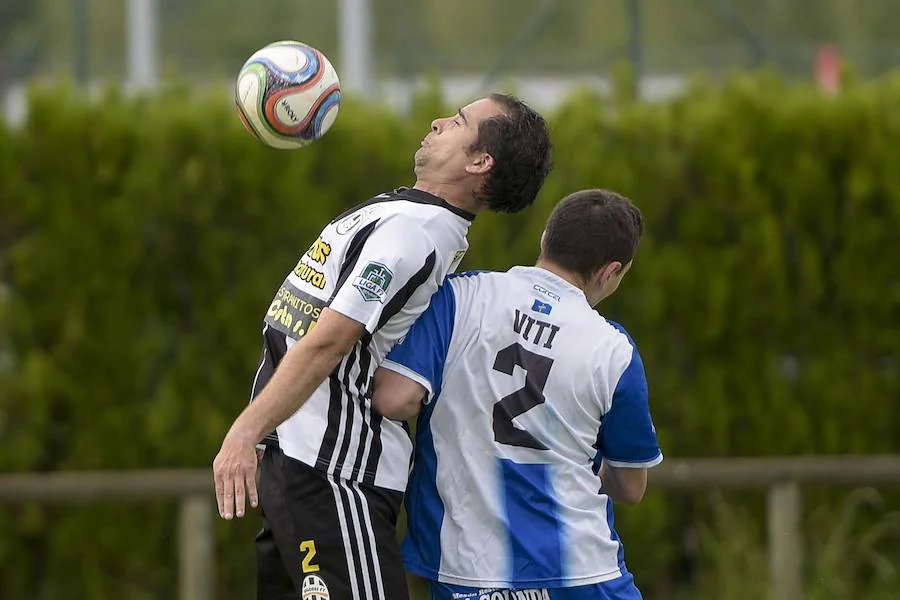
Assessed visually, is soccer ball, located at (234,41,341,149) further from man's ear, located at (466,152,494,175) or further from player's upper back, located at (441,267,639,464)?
player's upper back, located at (441,267,639,464)

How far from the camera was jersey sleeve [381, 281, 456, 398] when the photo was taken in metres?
3.37

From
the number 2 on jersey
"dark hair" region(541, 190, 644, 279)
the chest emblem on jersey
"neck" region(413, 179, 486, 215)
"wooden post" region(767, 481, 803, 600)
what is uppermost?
"neck" region(413, 179, 486, 215)

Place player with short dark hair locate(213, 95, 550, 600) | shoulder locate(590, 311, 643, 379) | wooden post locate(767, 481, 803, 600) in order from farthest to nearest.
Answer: wooden post locate(767, 481, 803, 600) → shoulder locate(590, 311, 643, 379) → player with short dark hair locate(213, 95, 550, 600)

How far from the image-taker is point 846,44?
532 inches

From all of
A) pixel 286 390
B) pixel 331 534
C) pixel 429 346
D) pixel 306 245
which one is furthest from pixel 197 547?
pixel 286 390

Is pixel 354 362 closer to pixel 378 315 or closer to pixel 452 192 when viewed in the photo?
pixel 378 315

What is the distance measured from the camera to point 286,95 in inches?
141

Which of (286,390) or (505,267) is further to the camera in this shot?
(505,267)

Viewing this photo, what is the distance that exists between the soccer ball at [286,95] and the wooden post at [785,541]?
11.8 feet

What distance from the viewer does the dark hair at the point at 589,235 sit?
140 inches

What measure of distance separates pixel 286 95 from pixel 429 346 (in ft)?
2.68

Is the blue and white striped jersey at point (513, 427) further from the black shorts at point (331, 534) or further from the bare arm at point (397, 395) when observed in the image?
the black shorts at point (331, 534)

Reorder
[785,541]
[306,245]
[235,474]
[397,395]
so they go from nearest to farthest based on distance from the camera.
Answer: [235,474]
[397,395]
[785,541]
[306,245]

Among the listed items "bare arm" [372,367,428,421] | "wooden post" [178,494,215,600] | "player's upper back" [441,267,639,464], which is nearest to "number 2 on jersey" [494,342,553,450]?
"player's upper back" [441,267,639,464]
